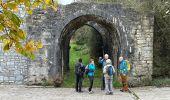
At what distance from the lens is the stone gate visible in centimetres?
2006

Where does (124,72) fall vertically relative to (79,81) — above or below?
above

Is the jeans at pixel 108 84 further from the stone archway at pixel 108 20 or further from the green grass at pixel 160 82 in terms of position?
the green grass at pixel 160 82

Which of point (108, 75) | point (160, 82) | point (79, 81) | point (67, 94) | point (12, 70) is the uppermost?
point (12, 70)

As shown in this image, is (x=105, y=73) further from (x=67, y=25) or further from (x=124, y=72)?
(x=67, y=25)

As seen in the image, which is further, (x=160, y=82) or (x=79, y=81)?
(x=160, y=82)

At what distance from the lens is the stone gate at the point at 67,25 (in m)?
20.1

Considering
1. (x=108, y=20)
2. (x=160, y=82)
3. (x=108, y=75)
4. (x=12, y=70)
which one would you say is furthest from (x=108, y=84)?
(x=12, y=70)

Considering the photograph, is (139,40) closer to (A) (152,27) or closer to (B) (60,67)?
(A) (152,27)

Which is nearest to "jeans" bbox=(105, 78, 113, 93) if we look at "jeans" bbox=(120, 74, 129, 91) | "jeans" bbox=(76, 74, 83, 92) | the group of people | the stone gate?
the group of people

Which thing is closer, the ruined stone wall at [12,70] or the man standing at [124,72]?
the man standing at [124,72]

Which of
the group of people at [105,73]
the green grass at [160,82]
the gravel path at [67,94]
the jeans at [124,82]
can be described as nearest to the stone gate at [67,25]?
the green grass at [160,82]

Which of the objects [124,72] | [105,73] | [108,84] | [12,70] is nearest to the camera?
[105,73]

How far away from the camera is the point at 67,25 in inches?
800

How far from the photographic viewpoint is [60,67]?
68.0 ft
